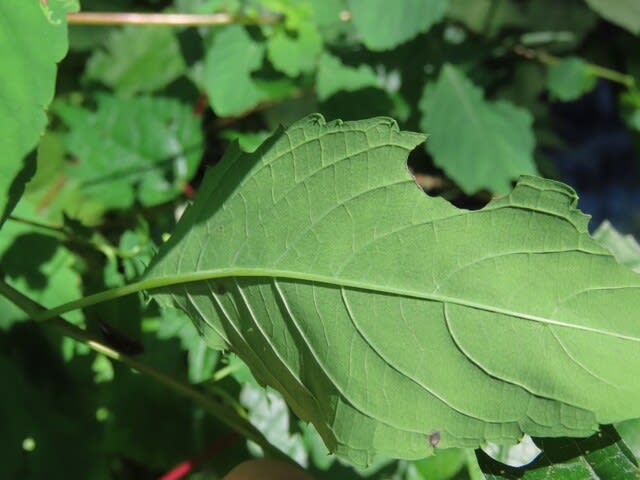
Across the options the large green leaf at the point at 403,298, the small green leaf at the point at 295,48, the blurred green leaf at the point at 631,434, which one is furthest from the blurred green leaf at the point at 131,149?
the blurred green leaf at the point at 631,434

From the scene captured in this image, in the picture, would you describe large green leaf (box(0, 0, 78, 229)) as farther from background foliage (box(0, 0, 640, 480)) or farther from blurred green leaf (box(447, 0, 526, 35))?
blurred green leaf (box(447, 0, 526, 35))

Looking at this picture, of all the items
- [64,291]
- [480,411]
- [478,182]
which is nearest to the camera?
[480,411]

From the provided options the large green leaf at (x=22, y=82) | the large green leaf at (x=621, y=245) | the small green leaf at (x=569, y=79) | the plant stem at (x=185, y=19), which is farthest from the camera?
the small green leaf at (x=569, y=79)

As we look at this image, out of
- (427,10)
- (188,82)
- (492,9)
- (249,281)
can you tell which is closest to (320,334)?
(249,281)

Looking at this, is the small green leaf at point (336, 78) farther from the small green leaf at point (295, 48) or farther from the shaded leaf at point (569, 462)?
the shaded leaf at point (569, 462)

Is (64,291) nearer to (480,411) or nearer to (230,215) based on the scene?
(230,215)

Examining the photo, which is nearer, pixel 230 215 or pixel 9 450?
pixel 230 215
